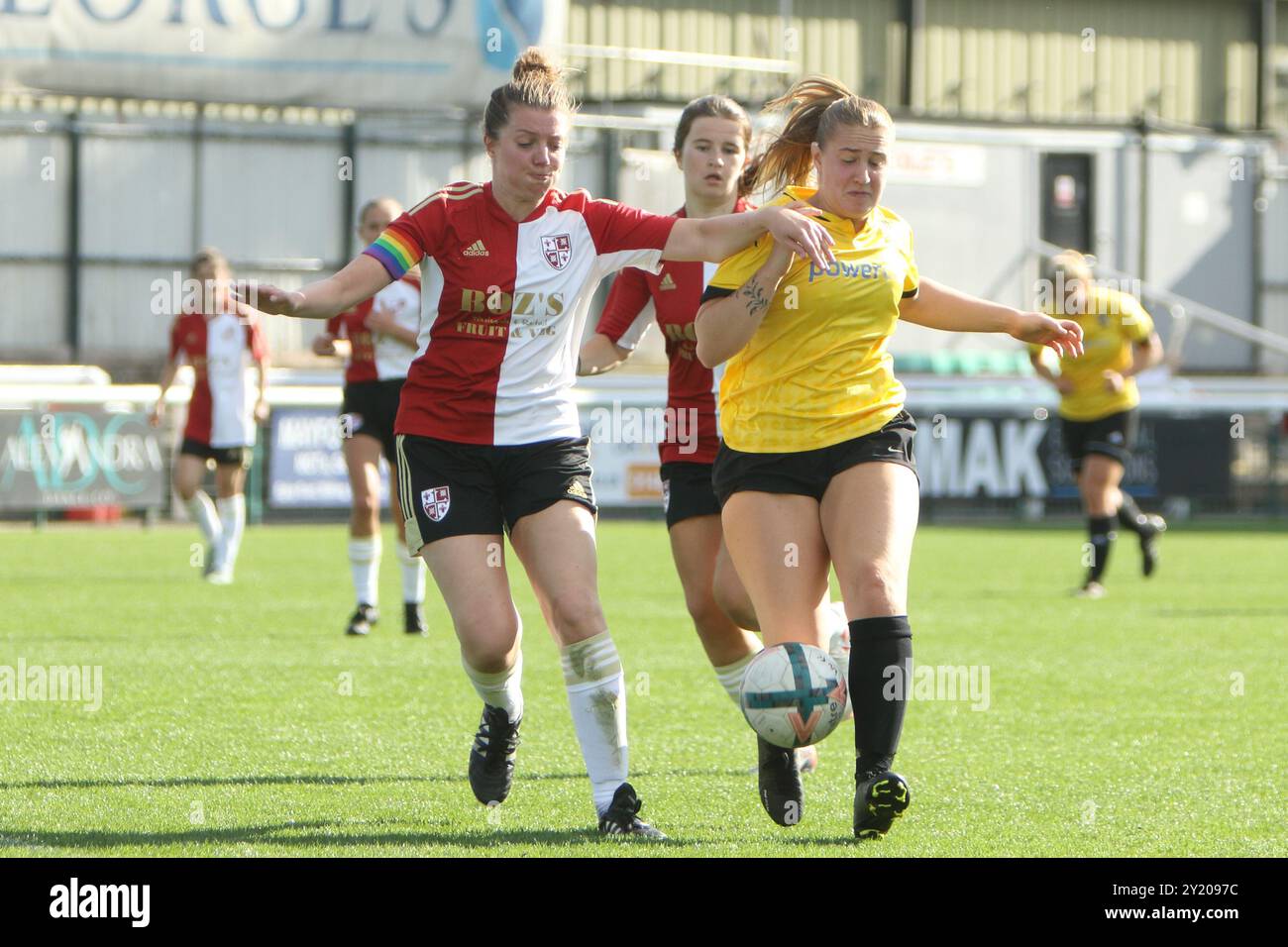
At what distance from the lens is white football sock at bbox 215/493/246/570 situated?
1366 cm

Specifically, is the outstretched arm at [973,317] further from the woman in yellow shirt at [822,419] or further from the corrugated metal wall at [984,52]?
the corrugated metal wall at [984,52]

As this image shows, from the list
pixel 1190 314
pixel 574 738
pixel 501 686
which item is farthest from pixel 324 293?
pixel 1190 314

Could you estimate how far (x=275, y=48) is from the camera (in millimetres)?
26156

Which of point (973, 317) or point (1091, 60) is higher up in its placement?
point (1091, 60)

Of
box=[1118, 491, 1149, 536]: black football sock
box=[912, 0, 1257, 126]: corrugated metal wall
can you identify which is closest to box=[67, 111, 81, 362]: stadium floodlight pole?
box=[912, 0, 1257, 126]: corrugated metal wall

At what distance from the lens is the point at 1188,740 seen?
7074 mm

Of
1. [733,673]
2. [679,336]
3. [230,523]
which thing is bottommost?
[733,673]

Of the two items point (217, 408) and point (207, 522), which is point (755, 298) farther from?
point (207, 522)

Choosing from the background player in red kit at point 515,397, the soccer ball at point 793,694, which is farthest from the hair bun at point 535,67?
the soccer ball at point 793,694

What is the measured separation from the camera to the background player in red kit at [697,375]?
6258 millimetres

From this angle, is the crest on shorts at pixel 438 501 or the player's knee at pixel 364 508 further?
the player's knee at pixel 364 508

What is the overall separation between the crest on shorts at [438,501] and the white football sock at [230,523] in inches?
334

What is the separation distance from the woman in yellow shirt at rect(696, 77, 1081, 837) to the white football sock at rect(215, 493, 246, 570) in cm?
A: 883

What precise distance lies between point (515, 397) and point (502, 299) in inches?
11.4
